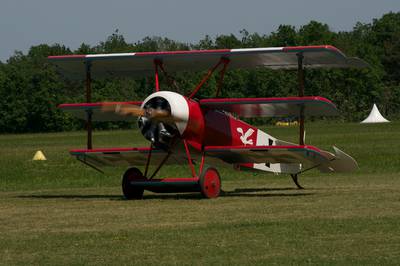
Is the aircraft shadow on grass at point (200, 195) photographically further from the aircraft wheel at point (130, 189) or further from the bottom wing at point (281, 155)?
the bottom wing at point (281, 155)

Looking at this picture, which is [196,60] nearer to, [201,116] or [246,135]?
[201,116]

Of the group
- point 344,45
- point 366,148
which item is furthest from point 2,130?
point 366,148

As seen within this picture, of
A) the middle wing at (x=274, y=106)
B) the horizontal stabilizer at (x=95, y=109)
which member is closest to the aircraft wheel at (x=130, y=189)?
the horizontal stabilizer at (x=95, y=109)

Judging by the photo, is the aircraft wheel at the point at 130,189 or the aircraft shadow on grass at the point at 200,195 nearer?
the aircraft wheel at the point at 130,189

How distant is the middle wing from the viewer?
19.3 m

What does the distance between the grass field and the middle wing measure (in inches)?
63.1

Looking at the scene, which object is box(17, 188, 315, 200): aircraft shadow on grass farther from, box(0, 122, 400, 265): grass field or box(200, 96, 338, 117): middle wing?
box(200, 96, 338, 117): middle wing

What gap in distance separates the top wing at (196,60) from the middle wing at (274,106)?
94 centimetres

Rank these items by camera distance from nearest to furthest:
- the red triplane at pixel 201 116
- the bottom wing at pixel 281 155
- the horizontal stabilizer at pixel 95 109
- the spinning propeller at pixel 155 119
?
1. the spinning propeller at pixel 155 119
2. the red triplane at pixel 201 116
3. the bottom wing at pixel 281 155
4. the horizontal stabilizer at pixel 95 109

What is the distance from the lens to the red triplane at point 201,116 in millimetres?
19500

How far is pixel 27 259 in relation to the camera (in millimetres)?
11555

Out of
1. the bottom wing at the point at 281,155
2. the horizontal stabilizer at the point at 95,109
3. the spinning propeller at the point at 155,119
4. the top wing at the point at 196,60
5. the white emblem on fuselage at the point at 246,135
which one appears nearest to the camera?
the spinning propeller at the point at 155,119

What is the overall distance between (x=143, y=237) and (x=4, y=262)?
2282 mm

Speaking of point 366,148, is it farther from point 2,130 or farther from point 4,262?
point 2,130
